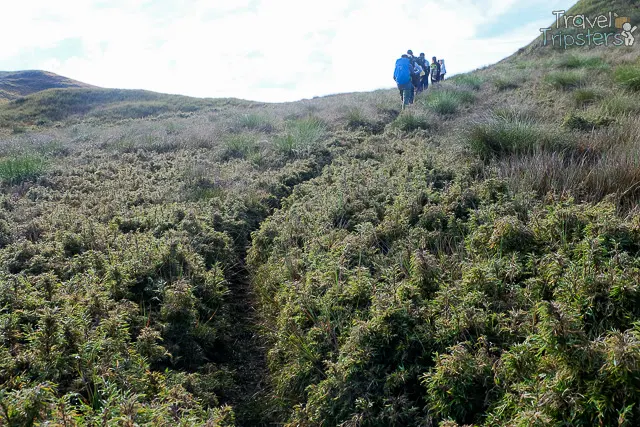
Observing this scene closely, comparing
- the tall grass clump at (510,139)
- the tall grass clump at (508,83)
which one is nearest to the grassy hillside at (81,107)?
the tall grass clump at (508,83)

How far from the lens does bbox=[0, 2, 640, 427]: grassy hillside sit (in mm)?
2578

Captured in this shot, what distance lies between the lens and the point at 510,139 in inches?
248

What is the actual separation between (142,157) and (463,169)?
803 centimetres

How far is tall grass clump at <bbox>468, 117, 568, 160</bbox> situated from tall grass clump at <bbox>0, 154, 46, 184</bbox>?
8.44 meters

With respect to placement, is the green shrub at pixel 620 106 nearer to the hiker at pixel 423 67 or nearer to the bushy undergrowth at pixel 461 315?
the bushy undergrowth at pixel 461 315

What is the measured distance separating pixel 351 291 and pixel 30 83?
61219 mm

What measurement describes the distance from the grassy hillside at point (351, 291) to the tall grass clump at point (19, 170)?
52 cm

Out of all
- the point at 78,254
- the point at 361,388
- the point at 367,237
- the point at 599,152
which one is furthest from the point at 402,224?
the point at 78,254

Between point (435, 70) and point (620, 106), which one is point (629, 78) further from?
point (435, 70)

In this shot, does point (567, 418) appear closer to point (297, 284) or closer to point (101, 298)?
point (297, 284)

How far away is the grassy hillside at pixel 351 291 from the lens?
2.58m

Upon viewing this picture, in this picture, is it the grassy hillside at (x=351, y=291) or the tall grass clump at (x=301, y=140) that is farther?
the tall grass clump at (x=301, y=140)

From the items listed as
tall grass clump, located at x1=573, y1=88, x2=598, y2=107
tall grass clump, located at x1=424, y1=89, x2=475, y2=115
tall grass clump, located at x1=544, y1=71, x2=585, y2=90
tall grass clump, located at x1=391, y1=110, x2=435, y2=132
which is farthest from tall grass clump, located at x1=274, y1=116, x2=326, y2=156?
tall grass clump, located at x1=544, y1=71, x2=585, y2=90

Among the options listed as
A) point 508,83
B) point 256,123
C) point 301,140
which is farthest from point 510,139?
point 256,123
